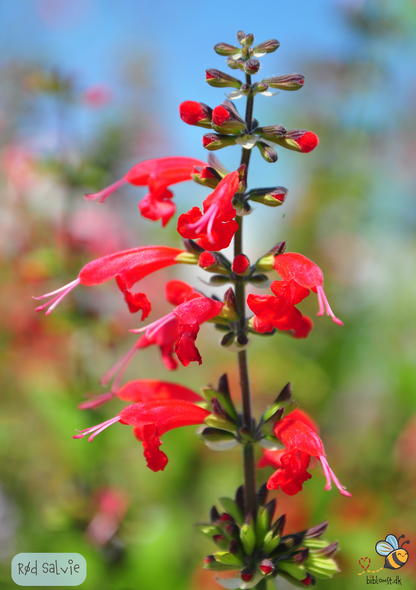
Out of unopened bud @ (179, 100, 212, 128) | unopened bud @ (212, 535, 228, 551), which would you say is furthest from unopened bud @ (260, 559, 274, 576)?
unopened bud @ (179, 100, 212, 128)

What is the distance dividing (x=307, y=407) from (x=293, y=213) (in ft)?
6.60

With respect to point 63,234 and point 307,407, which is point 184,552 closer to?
point 307,407

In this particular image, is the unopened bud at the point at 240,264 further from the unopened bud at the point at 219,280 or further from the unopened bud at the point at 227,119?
the unopened bud at the point at 227,119

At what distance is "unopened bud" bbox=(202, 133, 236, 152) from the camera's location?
1.12m

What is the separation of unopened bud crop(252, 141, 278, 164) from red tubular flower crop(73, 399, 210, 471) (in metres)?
0.63

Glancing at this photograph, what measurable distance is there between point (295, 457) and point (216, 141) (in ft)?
2.39

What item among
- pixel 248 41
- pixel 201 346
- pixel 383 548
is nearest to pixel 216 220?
pixel 248 41

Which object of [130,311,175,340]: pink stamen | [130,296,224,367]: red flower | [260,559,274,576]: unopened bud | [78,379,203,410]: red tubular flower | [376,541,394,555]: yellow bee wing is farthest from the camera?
[376,541,394,555]: yellow bee wing

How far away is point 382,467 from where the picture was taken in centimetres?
313

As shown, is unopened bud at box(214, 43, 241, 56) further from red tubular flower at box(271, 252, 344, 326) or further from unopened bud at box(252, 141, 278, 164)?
red tubular flower at box(271, 252, 344, 326)

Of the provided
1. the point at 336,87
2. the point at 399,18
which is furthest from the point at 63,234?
the point at 399,18

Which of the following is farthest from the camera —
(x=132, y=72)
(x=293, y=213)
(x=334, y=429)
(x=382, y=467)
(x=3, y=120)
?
(x=132, y=72)

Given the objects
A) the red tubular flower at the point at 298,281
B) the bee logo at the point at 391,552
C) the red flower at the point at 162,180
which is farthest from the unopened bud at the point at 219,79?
the bee logo at the point at 391,552

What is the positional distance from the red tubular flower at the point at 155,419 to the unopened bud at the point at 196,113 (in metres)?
0.68
